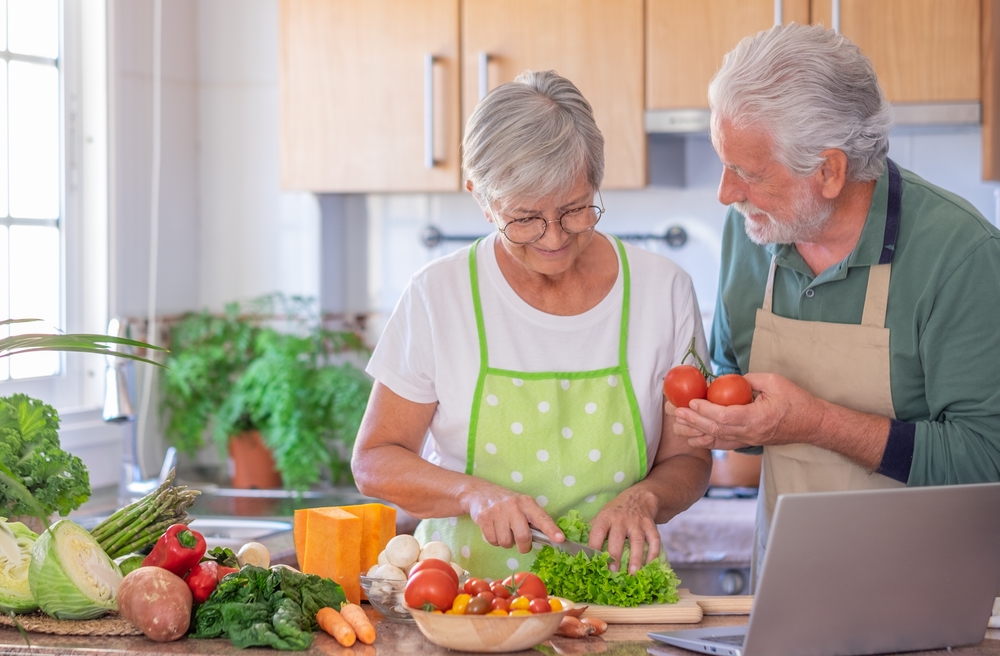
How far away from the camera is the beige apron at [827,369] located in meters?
1.71

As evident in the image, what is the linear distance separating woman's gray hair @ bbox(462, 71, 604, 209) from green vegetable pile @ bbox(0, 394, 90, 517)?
0.74 m

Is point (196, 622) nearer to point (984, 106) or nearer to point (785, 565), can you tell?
point (785, 565)

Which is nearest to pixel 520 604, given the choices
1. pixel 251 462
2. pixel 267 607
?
pixel 267 607

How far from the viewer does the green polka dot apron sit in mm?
1739

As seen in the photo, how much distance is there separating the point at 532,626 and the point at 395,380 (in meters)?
0.62

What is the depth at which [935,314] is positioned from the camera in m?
1.64

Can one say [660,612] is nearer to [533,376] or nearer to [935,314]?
[533,376]

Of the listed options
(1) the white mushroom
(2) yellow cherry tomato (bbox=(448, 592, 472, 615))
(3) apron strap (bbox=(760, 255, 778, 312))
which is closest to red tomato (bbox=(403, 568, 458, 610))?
(2) yellow cherry tomato (bbox=(448, 592, 472, 615))

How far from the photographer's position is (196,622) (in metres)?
1.38

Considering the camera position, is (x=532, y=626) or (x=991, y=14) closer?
(x=532, y=626)

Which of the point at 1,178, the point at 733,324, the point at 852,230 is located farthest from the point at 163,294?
the point at 852,230

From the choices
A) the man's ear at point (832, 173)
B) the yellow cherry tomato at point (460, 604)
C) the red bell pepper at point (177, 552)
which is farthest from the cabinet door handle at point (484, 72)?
the yellow cherry tomato at point (460, 604)

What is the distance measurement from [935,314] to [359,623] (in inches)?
38.4

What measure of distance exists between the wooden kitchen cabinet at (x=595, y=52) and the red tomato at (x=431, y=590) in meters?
1.87
